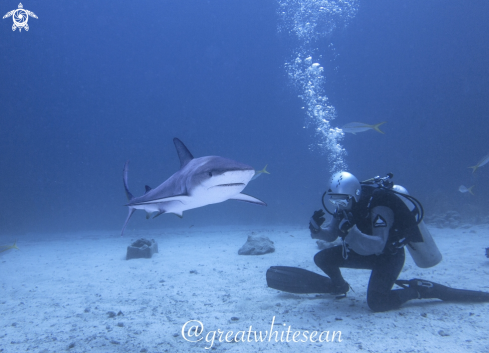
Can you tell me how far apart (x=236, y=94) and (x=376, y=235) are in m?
70.3

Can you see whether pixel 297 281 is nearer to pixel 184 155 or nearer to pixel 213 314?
pixel 213 314

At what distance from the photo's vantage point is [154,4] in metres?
50.3

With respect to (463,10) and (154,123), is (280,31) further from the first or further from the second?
(154,123)

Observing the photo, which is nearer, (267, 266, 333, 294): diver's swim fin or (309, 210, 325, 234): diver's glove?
(309, 210, 325, 234): diver's glove

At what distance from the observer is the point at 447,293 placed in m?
3.17

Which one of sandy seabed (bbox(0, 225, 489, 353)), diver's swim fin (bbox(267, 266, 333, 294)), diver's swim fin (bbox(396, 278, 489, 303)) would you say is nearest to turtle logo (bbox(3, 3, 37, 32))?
sandy seabed (bbox(0, 225, 489, 353))

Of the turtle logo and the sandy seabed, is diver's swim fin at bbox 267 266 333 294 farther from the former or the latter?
the turtle logo

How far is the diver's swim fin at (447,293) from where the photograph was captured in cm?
310

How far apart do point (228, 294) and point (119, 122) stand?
98798 mm

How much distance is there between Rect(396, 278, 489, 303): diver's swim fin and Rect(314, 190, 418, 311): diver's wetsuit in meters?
0.12

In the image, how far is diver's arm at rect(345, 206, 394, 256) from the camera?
2924mm

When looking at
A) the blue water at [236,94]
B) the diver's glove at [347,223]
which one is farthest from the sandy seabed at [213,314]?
the blue water at [236,94]

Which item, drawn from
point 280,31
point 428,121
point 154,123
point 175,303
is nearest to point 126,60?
point 154,123

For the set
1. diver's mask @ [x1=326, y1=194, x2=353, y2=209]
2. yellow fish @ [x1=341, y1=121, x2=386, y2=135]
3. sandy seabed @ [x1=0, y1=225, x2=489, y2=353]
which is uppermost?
yellow fish @ [x1=341, y1=121, x2=386, y2=135]
